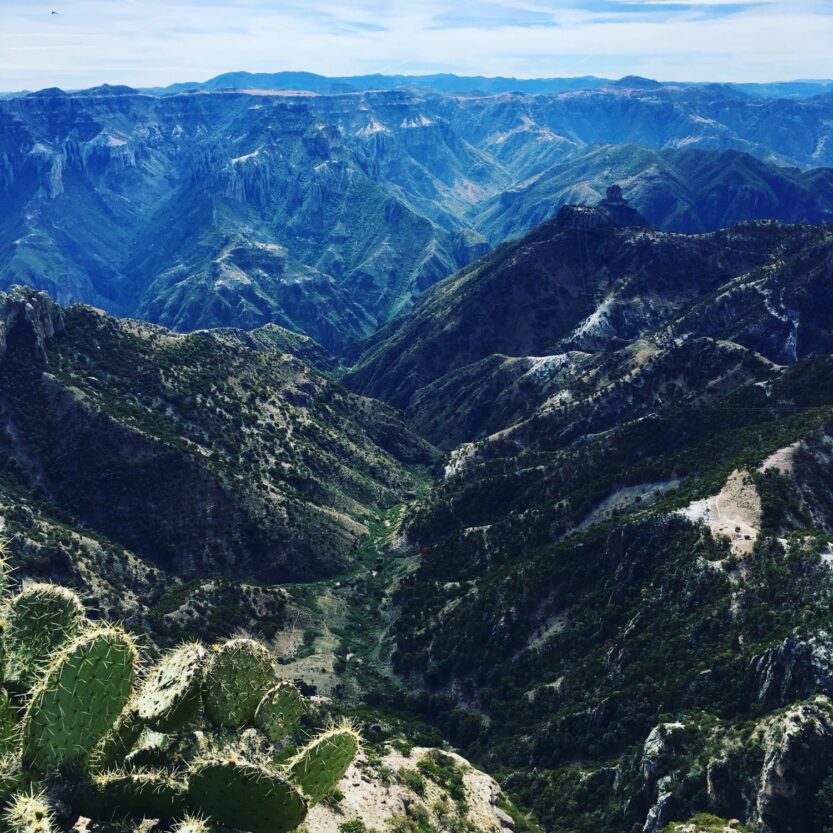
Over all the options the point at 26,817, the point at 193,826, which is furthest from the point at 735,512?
the point at 26,817

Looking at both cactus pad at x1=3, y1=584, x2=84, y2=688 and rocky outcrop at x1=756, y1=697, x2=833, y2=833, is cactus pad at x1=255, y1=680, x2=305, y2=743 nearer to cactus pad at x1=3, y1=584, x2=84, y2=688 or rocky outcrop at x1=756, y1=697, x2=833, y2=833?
cactus pad at x1=3, y1=584, x2=84, y2=688

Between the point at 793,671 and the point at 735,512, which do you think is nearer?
the point at 793,671

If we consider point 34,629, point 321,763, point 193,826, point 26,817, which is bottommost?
point 321,763

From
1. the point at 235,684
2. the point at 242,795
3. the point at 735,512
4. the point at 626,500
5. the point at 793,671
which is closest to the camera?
the point at 242,795

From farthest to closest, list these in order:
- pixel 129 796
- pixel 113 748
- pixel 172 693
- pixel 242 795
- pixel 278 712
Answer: pixel 278 712 < pixel 172 693 < pixel 113 748 < pixel 129 796 < pixel 242 795

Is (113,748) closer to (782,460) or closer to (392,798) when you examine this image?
(392,798)

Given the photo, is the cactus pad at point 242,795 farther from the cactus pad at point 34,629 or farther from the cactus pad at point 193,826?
the cactus pad at point 34,629
